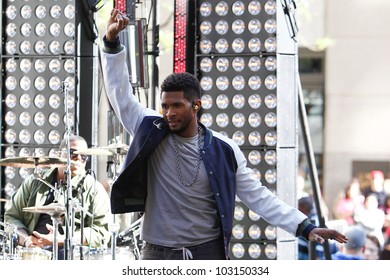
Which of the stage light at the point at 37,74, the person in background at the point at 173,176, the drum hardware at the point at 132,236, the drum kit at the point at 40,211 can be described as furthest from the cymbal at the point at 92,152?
the person in background at the point at 173,176

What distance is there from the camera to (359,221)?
52.6ft

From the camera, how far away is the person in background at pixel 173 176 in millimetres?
6969

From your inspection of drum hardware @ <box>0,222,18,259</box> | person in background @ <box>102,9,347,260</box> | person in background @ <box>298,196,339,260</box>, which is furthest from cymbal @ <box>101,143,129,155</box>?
person in background @ <box>102,9,347,260</box>

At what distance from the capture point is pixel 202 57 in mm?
11555

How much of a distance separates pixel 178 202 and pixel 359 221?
9.32 metres

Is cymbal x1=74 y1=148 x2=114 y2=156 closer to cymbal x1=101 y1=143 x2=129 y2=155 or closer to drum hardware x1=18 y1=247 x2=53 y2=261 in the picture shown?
cymbal x1=101 y1=143 x2=129 y2=155

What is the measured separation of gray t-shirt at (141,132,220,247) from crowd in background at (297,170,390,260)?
12.2 feet

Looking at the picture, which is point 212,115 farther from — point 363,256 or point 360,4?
point 360,4

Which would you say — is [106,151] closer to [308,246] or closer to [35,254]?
[35,254]

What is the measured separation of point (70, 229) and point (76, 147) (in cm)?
92

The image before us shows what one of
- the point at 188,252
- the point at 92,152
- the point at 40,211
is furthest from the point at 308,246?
the point at 188,252

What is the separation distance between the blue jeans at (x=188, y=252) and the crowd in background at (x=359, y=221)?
364cm
